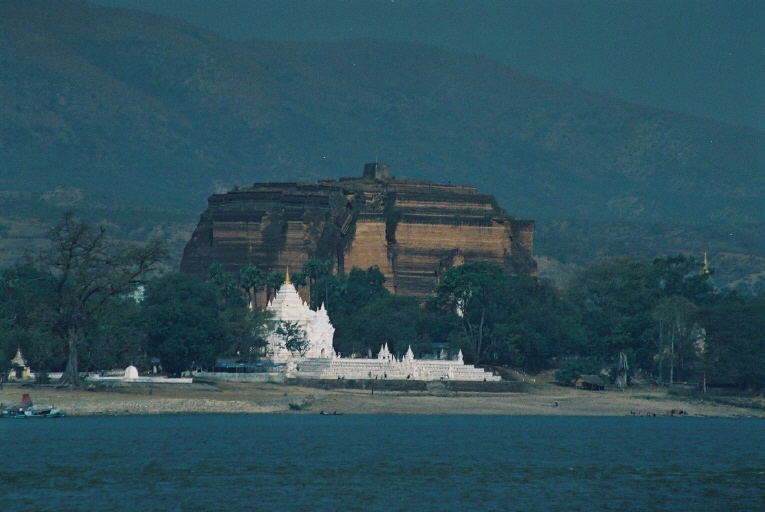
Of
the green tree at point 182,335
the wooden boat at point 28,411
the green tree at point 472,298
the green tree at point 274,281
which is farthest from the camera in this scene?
the green tree at point 274,281

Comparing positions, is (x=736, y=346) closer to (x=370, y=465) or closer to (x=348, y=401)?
(x=348, y=401)

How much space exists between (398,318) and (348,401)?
27900 mm

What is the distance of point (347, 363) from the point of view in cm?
15312

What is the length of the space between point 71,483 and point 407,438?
32663 millimetres

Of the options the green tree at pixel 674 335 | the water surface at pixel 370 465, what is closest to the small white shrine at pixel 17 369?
the water surface at pixel 370 465

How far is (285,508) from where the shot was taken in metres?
83.2

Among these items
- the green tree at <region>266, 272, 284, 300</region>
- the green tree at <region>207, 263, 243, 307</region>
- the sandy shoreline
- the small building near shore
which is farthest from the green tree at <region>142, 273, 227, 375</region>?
the green tree at <region>266, 272, 284, 300</region>

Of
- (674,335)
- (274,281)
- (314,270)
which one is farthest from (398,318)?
(314,270)

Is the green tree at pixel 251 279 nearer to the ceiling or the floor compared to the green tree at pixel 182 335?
nearer to the ceiling

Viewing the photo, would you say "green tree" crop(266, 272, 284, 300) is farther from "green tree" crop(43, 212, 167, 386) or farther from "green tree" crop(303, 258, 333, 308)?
"green tree" crop(43, 212, 167, 386)

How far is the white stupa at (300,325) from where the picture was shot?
165 m

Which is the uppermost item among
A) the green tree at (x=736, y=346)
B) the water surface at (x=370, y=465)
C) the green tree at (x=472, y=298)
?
the green tree at (x=472, y=298)

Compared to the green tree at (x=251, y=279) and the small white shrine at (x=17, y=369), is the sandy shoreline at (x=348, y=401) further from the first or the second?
the green tree at (x=251, y=279)

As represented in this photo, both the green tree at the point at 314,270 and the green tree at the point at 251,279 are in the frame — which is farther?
the green tree at the point at 314,270
